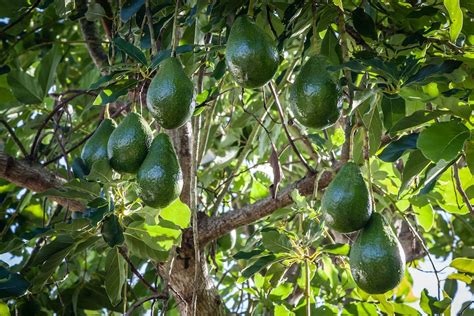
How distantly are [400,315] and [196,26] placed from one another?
956 millimetres

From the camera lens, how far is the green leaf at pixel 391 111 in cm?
136

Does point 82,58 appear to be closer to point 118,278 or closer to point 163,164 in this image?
point 118,278

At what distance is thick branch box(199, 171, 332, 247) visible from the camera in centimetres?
167

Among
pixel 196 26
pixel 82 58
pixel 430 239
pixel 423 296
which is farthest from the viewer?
pixel 430 239

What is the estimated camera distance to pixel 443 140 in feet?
3.74

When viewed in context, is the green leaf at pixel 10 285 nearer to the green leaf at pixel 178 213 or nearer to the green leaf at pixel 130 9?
the green leaf at pixel 178 213

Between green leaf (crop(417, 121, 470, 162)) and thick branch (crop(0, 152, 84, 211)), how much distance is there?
82 cm

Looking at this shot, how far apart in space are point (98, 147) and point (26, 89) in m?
0.70

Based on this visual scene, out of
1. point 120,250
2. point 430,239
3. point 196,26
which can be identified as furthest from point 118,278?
point 430,239

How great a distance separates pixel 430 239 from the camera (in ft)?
10.8

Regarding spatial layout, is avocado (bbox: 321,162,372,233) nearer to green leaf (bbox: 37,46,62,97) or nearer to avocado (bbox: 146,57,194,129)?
avocado (bbox: 146,57,194,129)

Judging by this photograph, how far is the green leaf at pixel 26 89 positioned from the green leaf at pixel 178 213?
2.28 feet

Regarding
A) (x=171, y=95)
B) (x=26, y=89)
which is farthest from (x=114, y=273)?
(x=26, y=89)

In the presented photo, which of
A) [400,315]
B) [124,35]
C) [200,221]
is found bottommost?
[400,315]
